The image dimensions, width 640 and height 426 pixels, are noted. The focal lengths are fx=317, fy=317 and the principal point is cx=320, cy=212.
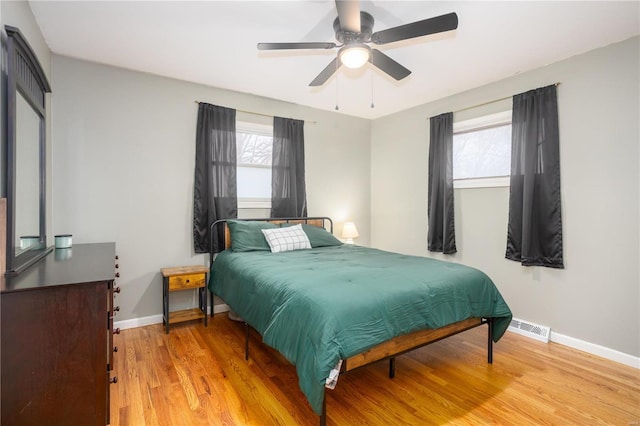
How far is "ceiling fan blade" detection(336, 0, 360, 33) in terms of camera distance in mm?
1783

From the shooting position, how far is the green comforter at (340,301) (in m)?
1.65

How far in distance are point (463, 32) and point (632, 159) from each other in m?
1.73

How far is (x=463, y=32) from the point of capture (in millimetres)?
2477

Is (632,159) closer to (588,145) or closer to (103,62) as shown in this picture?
(588,145)

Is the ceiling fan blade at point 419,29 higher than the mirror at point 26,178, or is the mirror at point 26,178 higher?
the ceiling fan blade at point 419,29

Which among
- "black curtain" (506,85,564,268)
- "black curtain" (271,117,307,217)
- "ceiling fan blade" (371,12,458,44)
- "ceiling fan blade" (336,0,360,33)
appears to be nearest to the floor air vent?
"black curtain" (506,85,564,268)

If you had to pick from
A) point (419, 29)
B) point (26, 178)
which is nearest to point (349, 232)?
point (419, 29)

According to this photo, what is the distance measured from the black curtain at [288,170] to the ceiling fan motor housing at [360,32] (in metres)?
1.97

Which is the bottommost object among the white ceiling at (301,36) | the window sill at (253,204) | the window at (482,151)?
the window sill at (253,204)

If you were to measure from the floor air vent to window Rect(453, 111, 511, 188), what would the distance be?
1.44m

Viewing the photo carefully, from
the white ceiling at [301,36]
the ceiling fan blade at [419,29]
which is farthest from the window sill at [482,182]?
the ceiling fan blade at [419,29]

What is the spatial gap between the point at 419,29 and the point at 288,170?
249cm

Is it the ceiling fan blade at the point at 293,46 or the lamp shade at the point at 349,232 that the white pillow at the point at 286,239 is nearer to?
the lamp shade at the point at 349,232

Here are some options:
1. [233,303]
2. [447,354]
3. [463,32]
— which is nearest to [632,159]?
[463,32]
